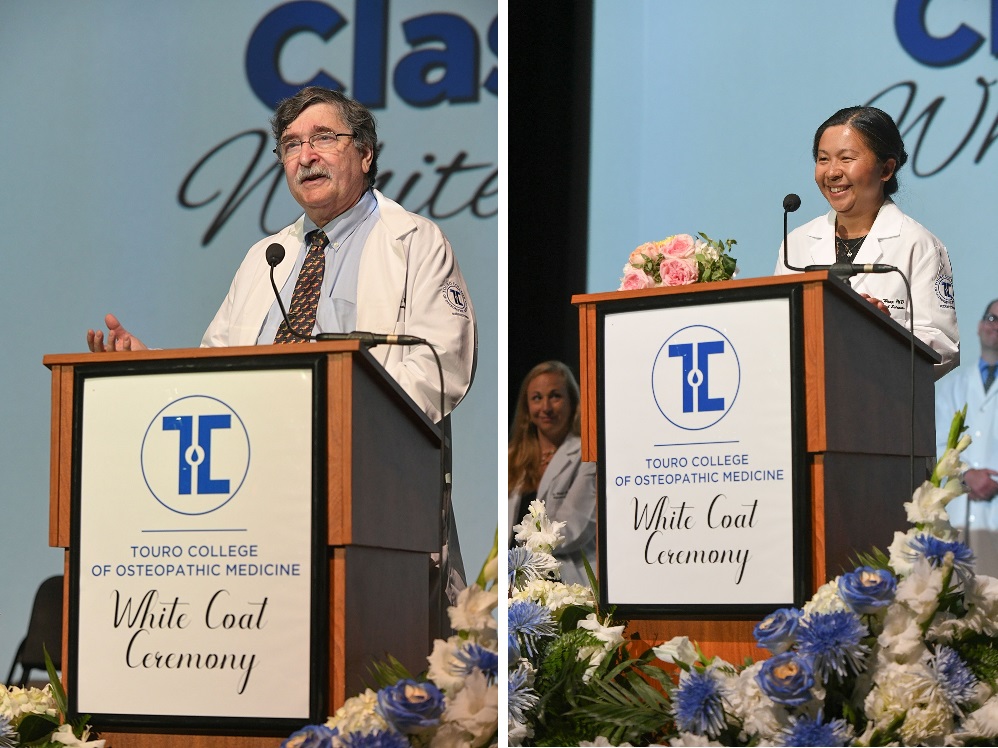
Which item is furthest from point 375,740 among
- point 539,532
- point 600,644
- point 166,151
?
point 166,151

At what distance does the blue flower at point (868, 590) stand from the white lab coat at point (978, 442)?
93cm

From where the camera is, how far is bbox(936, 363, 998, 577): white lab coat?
10.2 ft

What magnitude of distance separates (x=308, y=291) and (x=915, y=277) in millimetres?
1571

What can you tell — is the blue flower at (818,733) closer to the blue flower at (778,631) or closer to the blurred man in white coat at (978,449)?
the blue flower at (778,631)

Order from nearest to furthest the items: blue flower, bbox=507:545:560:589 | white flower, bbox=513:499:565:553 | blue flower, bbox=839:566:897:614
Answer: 1. blue flower, bbox=839:566:897:614
2. blue flower, bbox=507:545:560:589
3. white flower, bbox=513:499:565:553

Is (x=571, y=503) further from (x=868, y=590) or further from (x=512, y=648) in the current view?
(x=868, y=590)

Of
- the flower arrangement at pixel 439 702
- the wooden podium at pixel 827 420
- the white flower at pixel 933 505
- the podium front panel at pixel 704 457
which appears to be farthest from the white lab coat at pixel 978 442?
the flower arrangement at pixel 439 702

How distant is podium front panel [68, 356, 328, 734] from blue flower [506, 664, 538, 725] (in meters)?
0.42

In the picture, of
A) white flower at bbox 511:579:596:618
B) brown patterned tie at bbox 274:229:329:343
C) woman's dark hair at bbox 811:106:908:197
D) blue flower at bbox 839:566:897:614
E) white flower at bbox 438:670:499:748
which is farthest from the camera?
woman's dark hair at bbox 811:106:908:197

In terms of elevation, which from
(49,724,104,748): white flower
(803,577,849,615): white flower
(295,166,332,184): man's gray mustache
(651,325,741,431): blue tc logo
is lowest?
(49,724,104,748): white flower

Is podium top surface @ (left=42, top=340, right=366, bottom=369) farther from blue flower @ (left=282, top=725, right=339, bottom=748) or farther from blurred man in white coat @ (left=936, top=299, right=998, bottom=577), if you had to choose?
blurred man in white coat @ (left=936, top=299, right=998, bottom=577)

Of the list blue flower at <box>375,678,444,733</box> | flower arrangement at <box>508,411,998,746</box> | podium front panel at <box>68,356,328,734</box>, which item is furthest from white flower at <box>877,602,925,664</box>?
podium front panel at <box>68,356,328,734</box>

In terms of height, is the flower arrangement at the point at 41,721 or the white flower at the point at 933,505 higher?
the white flower at the point at 933,505

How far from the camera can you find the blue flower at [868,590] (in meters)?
2.21
